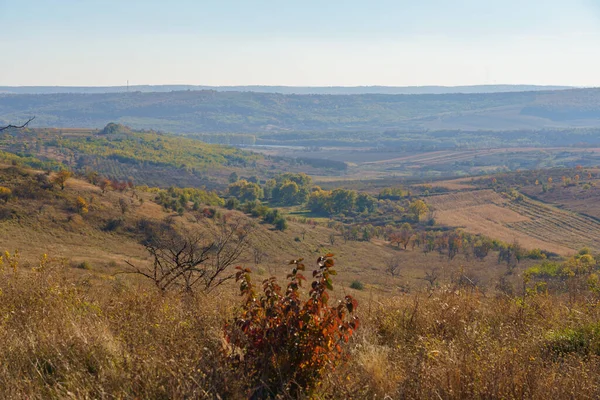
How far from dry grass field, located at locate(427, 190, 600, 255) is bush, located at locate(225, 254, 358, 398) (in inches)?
3104

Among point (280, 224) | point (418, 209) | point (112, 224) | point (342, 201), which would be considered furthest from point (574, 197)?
point (112, 224)

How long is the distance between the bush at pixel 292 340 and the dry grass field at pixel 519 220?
78831mm

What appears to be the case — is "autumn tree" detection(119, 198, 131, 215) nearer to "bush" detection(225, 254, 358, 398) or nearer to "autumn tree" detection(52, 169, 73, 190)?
"autumn tree" detection(52, 169, 73, 190)

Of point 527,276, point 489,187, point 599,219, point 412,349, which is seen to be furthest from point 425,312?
point 489,187

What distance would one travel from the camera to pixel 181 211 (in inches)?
2452

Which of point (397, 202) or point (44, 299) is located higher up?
point (44, 299)

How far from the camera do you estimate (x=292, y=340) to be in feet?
14.6

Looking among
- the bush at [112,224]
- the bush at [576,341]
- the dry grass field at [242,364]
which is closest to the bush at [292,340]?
the dry grass field at [242,364]

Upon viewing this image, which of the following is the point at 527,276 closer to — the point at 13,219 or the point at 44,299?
the point at 44,299

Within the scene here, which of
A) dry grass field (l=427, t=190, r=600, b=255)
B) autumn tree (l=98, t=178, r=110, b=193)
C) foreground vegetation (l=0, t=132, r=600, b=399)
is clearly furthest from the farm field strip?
foreground vegetation (l=0, t=132, r=600, b=399)

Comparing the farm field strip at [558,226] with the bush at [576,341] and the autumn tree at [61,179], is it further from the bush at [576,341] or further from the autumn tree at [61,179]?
the bush at [576,341]

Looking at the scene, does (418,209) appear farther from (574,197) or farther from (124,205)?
(124,205)

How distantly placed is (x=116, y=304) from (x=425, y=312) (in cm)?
412

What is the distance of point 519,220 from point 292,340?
100927 mm
